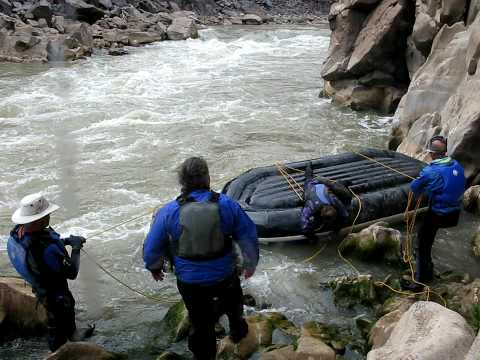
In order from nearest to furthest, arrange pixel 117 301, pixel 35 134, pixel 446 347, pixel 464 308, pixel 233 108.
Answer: pixel 446 347 < pixel 464 308 < pixel 117 301 < pixel 35 134 < pixel 233 108

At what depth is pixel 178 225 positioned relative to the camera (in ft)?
11.2

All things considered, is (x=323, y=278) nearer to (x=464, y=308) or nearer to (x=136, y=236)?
(x=464, y=308)

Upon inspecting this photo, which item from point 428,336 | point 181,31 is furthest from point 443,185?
point 181,31

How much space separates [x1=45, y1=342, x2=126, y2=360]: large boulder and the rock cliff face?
208 inches

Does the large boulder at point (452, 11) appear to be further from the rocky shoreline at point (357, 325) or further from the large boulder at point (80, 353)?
the large boulder at point (80, 353)

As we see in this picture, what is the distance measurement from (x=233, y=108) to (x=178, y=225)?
10766 mm

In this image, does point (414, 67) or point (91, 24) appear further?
point (91, 24)

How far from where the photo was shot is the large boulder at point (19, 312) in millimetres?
4566

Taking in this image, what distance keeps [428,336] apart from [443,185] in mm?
1929

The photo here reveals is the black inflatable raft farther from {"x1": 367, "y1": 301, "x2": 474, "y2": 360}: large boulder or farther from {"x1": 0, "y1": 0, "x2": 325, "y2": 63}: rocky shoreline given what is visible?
{"x1": 0, "y1": 0, "x2": 325, "y2": 63}: rocky shoreline

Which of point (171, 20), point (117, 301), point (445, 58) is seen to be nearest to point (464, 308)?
point (117, 301)

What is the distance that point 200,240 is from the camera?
3.41m

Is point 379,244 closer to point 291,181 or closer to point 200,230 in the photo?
point 291,181

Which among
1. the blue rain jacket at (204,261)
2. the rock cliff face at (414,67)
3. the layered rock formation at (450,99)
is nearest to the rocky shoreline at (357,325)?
the blue rain jacket at (204,261)
